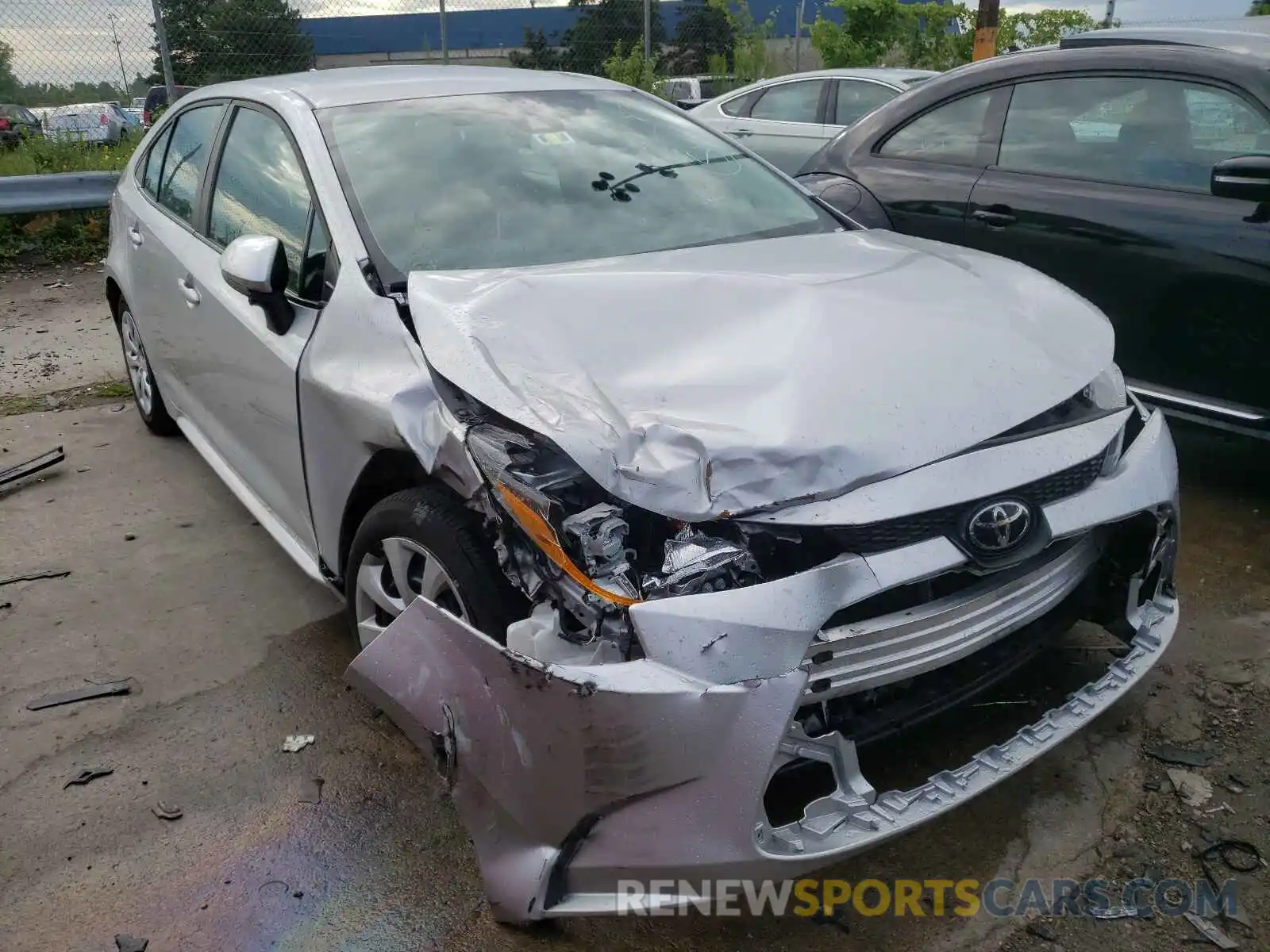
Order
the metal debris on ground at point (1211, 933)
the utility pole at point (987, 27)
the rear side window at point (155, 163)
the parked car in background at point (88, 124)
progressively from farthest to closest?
1. the utility pole at point (987, 27)
2. the parked car in background at point (88, 124)
3. the rear side window at point (155, 163)
4. the metal debris on ground at point (1211, 933)

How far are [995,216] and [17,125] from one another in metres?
9.13

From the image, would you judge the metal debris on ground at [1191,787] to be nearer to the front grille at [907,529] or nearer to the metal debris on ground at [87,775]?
the front grille at [907,529]

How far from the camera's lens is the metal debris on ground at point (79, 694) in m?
2.86

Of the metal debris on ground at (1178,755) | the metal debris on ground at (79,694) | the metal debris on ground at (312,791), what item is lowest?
the metal debris on ground at (79,694)

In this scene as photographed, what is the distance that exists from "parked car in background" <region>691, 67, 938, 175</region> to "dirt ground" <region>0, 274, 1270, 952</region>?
5.38m

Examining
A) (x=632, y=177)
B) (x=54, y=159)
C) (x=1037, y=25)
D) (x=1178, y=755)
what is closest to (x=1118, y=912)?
(x=1178, y=755)

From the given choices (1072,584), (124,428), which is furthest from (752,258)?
(124,428)

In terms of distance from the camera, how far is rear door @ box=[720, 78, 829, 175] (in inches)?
319

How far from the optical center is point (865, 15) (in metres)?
14.8

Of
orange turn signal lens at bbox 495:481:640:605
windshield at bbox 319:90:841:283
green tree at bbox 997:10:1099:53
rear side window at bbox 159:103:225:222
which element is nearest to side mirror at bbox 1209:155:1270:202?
windshield at bbox 319:90:841:283

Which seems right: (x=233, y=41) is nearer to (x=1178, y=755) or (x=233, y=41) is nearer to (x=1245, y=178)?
(x=1245, y=178)

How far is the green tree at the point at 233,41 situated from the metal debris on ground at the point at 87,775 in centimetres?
772

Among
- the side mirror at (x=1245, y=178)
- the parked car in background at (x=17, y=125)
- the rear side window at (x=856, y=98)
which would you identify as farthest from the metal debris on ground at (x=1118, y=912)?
the parked car in background at (x=17, y=125)

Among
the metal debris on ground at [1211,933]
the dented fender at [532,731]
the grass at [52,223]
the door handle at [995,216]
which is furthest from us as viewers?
the grass at [52,223]
